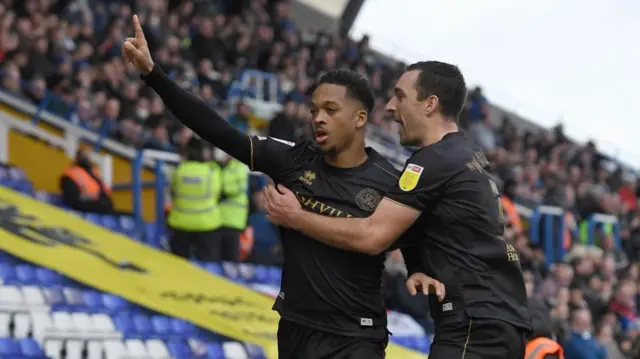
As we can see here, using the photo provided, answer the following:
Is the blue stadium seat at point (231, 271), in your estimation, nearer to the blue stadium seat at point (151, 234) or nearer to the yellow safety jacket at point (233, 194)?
the yellow safety jacket at point (233, 194)

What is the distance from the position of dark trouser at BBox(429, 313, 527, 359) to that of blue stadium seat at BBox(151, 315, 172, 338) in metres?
5.21

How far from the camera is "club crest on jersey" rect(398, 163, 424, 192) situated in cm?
454

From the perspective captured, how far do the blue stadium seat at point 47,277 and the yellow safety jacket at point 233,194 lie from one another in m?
2.51

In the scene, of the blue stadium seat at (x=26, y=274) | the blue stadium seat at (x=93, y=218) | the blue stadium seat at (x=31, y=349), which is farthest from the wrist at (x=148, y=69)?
the blue stadium seat at (x=93, y=218)

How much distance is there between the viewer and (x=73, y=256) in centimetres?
Result: 1034

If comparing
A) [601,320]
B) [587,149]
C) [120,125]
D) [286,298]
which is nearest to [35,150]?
[120,125]

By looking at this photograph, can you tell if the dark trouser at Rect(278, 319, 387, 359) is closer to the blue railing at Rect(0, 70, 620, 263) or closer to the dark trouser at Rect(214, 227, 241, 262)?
the dark trouser at Rect(214, 227, 241, 262)

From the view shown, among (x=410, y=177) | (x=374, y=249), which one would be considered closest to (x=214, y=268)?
(x=374, y=249)

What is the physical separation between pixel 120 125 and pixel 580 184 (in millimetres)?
9956

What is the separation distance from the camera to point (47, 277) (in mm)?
9656

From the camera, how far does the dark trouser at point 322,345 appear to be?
16.1 ft

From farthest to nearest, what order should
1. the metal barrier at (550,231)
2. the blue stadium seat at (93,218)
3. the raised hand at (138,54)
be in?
the metal barrier at (550,231) → the blue stadium seat at (93,218) → the raised hand at (138,54)

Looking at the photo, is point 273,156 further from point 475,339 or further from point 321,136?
point 475,339

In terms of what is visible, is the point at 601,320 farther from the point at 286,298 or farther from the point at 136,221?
the point at 286,298
